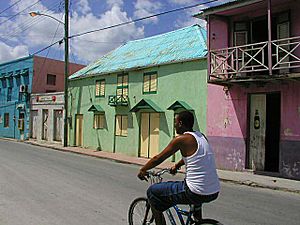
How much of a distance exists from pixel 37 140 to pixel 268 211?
26042 mm

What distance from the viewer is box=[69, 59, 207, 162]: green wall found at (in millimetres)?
16781

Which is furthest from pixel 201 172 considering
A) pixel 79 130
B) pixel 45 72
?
pixel 45 72

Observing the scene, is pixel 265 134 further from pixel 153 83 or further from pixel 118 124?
pixel 118 124

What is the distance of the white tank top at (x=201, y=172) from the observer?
403 centimetres

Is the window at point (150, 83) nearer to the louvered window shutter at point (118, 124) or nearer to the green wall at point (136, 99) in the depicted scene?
the green wall at point (136, 99)

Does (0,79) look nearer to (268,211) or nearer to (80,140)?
(80,140)

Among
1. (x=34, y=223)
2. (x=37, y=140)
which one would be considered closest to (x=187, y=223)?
(x=34, y=223)

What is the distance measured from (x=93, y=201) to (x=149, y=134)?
1178cm

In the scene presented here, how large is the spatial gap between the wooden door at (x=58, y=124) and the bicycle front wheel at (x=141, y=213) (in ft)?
79.2

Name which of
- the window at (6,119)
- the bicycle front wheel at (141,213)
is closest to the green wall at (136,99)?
the bicycle front wheel at (141,213)

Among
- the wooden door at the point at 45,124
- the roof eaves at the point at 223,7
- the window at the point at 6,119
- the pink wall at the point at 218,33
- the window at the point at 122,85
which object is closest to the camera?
the roof eaves at the point at 223,7

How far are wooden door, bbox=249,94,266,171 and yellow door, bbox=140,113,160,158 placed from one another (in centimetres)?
553

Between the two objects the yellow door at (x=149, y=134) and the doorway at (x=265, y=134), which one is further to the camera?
the yellow door at (x=149, y=134)

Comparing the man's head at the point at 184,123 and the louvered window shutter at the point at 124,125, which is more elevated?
the man's head at the point at 184,123
